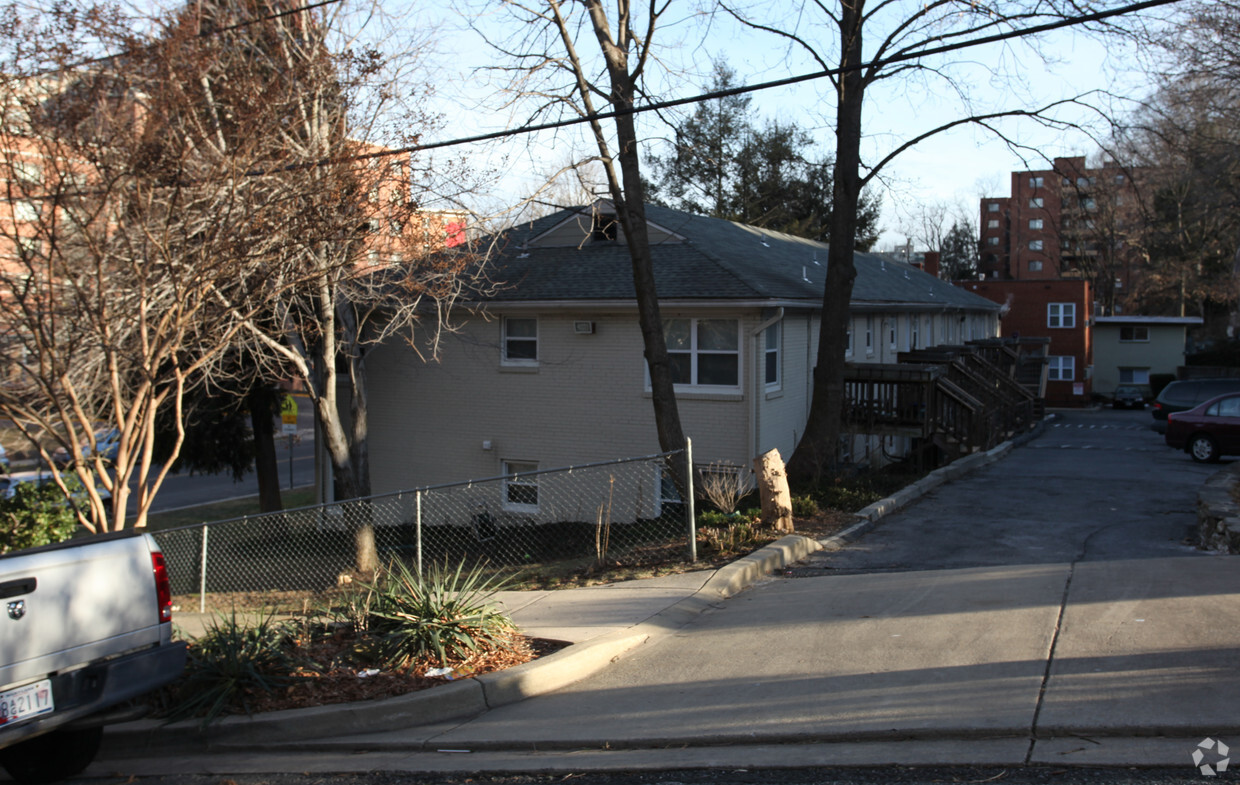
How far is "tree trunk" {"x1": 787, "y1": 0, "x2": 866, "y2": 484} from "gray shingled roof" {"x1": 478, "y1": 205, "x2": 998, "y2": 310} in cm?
128

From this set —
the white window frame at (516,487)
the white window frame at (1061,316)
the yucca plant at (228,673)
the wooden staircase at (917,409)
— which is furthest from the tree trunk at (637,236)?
the white window frame at (1061,316)

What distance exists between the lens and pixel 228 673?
595 centimetres

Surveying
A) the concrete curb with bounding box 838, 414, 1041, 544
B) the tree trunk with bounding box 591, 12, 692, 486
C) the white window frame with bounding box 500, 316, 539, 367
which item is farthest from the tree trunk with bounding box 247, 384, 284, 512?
the concrete curb with bounding box 838, 414, 1041, 544

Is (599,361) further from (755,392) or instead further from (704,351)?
(755,392)

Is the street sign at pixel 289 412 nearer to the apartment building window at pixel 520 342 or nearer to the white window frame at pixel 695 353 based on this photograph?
the apartment building window at pixel 520 342

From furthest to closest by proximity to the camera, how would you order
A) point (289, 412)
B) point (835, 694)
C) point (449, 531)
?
point (289, 412) → point (449, 531) → point (835, 694)

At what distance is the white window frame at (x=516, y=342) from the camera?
1786 centimetres

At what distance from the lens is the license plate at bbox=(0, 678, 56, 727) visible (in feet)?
15.2

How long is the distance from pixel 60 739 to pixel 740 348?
11890 mm

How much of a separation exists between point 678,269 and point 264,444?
10763mm

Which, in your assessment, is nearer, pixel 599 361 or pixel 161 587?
pixel 161 587

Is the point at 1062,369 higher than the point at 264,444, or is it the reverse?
the point at 1062,369

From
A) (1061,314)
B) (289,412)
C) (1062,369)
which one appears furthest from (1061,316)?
(289,412)

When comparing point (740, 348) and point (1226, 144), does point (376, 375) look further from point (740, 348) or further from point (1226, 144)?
point (1226, 144)
